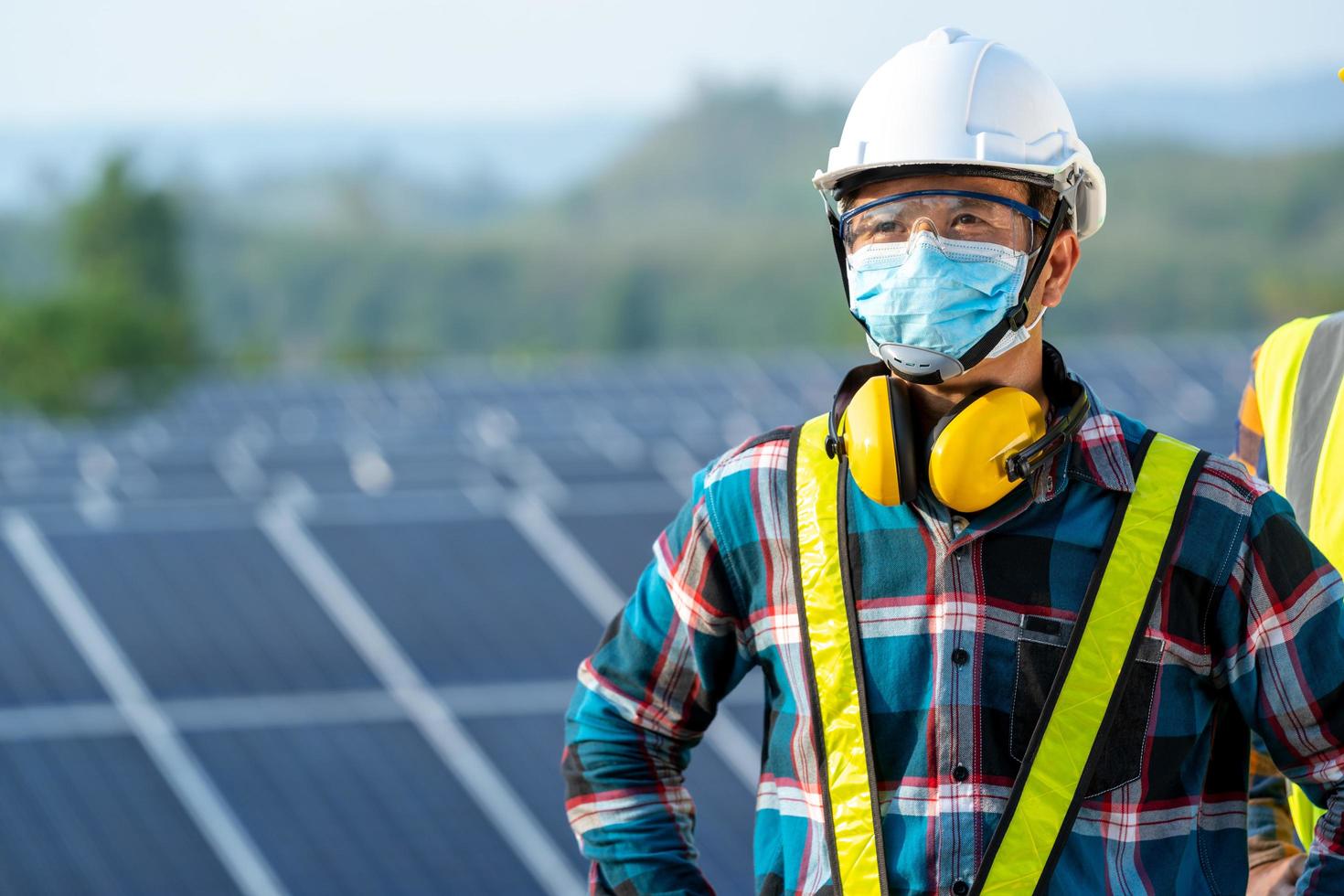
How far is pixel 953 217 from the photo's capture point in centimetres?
203

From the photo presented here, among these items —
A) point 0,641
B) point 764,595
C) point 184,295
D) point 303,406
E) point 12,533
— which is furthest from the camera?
point 184,295

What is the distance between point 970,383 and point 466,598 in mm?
5647

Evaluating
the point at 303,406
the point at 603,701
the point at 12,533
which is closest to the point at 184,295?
the point at 303,406

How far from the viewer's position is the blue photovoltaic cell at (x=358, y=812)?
217 inches

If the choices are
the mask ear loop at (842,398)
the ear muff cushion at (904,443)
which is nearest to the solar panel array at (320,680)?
the mask ear loop at (842,398)

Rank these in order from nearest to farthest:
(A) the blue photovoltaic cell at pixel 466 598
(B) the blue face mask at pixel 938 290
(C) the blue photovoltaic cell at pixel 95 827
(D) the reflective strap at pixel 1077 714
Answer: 1. (D) the reflective strap at pixel 1077 714
2. (B) the blue face mask at pixel 938 290
3. (C) the blue photovoltaic cell at pixel 95 827
4. (A) the blue photovoltaic cell at pixel 466 598

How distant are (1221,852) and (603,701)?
737 mm

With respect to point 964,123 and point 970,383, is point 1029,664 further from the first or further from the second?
point 964,123

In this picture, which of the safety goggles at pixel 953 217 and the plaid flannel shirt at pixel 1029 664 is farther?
the safety goggles at pixel 953 217

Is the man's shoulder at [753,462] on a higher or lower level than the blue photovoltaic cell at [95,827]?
lower

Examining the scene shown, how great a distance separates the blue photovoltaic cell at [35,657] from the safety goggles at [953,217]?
5.17 m

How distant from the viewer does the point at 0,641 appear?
22.9 feet

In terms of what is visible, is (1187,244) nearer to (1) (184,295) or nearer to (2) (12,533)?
(1) (184,295)

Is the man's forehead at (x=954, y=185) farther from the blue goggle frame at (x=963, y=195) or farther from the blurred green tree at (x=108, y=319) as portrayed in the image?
the blurred green tree at (x=108, y=319)
